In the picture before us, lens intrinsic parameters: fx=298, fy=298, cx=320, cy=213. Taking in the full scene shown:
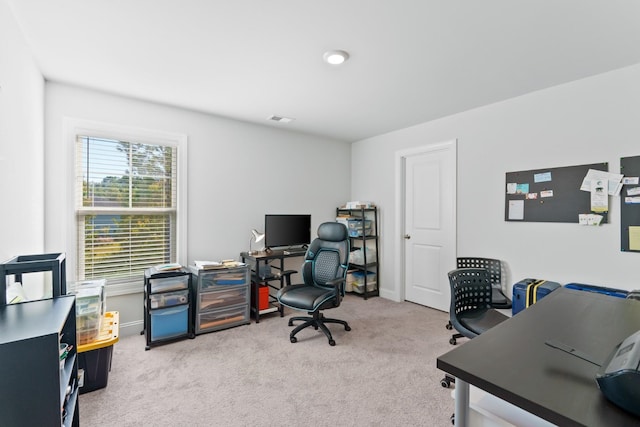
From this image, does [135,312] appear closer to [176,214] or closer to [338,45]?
[176,214]

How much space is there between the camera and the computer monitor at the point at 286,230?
3732mm

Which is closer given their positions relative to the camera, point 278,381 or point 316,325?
point 278,381

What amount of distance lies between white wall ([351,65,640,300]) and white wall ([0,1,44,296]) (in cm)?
378

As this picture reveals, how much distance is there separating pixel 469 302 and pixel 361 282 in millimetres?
2130

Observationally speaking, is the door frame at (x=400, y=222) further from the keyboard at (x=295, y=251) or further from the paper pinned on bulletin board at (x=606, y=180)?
the paper pinned on bulletin board at (x=606, y=180)

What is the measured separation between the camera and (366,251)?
4.42 metres

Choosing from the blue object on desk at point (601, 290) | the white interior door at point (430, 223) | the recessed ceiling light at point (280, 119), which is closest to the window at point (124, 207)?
the recessed ceiling light at point (280, 119)

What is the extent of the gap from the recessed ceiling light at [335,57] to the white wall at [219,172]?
1821mm

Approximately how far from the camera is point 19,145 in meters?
1.95

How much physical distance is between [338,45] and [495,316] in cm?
227

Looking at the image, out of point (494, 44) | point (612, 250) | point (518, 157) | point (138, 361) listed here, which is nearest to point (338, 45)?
point (494, 44)

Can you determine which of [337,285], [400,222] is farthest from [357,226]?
[337,285]

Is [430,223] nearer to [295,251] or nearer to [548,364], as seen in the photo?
[295,251]

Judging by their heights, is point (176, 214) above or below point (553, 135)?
below
